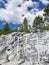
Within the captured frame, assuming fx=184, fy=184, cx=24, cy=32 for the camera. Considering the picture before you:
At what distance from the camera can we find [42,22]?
7194 cm

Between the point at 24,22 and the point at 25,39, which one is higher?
the point at 24,22

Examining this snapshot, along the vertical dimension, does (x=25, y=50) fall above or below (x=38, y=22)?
below

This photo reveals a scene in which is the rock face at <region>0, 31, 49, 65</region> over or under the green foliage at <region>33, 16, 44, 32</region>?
under

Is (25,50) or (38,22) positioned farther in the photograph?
(38,22)

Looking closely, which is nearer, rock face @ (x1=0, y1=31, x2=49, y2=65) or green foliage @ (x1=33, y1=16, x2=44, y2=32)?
rock face @ (x1=0, y1=31, x2=49, y2=65)

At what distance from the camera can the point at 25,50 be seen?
3189 cm

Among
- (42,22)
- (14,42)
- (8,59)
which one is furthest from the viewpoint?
(42,22)

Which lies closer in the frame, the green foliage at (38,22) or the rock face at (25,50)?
the rock face at (25,50)

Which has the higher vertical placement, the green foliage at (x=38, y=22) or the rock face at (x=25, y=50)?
the green foliage at (x=38, y=22)

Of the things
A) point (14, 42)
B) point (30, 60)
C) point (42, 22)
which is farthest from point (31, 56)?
point (42, 22)

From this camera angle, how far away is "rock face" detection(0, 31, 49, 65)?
29.1 m

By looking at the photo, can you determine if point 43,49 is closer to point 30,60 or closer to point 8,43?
point 30,60

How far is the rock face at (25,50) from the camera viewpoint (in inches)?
1144

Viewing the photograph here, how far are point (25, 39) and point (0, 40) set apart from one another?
730cm
